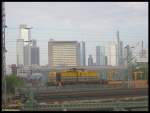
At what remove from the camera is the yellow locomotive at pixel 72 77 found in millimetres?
22656

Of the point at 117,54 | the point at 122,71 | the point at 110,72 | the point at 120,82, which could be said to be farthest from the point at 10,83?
the point at 117,54

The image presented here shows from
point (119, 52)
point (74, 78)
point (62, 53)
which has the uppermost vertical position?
point (119, 52)

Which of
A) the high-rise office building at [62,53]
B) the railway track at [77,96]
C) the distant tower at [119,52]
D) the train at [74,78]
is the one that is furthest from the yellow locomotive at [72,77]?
the high-rise office building at [62,53]

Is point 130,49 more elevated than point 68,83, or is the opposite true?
point 130,49

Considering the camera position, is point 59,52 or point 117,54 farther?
point 59,52

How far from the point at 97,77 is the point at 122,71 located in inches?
153

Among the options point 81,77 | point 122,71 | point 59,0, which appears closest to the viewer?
point 59,0

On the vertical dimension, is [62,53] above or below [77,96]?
above

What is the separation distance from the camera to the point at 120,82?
71.6 feet

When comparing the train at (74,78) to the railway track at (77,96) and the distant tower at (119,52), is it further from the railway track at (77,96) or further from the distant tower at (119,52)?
the distant tower at (119,52)

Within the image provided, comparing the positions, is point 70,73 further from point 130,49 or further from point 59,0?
point 59,0

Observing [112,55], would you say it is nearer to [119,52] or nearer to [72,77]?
[119,52]

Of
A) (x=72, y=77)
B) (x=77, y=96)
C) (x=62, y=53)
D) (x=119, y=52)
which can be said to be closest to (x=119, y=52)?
(x=119, y=52)

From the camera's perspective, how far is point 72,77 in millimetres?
22766
